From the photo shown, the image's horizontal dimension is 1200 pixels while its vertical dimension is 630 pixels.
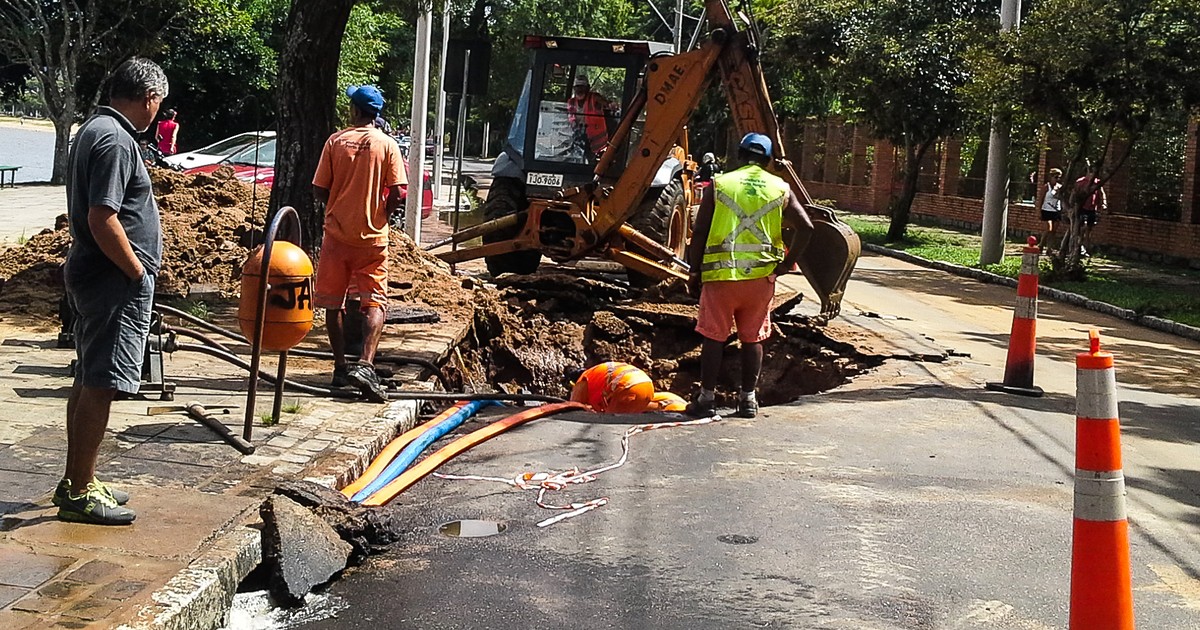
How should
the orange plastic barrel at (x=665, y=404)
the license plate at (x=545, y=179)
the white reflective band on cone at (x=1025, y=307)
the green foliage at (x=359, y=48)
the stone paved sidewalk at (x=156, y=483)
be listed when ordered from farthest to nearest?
the green foliage at (x=359, y=48) → the license plate at (x=545, y=179) → the white reflective band on cone at (x=1025, y=307) → the orange plastic barrel at (x=665, y=404) → the stone paved sidewalk at (x=156, y=483)

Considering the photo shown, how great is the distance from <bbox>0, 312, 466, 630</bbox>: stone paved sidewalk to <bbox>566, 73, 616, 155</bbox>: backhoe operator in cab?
7.10 m

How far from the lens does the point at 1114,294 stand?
20.0m

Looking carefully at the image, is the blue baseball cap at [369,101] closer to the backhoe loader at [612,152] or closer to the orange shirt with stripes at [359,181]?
the orange shirt with stripes at [359,181]

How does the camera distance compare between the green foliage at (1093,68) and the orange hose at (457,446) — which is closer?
the orange hose at (457,446)

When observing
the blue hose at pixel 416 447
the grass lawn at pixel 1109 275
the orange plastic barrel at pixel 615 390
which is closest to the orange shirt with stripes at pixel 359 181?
the blue hose at pixel 416 447

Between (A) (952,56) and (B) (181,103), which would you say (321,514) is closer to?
(A) (952,56)

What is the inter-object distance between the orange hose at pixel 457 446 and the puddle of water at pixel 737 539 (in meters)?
1.61

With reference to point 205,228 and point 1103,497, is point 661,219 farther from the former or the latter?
point 1103,497

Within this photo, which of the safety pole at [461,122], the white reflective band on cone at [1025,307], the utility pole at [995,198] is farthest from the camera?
the utility pole at [995,198]

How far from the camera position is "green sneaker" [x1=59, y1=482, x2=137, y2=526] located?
16.9 feet

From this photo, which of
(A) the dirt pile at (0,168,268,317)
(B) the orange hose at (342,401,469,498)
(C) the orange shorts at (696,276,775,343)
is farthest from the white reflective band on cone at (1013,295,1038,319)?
(A) the dirt pile at (0,168,268,317)

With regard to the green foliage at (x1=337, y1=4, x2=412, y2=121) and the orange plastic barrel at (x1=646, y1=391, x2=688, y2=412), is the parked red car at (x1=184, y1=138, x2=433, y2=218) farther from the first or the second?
the green foliage at (x1=337, y1=4, x2=412, y2=121)

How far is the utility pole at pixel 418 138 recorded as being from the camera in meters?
19.8

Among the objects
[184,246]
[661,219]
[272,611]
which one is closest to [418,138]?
[661,219]
